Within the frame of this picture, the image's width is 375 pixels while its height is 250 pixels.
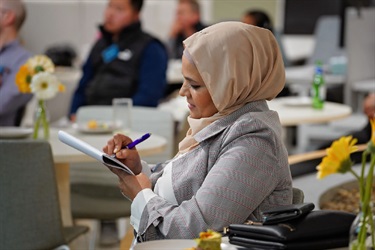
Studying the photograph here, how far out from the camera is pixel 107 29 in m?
6.30

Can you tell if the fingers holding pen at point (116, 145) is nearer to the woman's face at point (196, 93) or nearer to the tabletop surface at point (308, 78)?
the woman's face at point (196, 93)

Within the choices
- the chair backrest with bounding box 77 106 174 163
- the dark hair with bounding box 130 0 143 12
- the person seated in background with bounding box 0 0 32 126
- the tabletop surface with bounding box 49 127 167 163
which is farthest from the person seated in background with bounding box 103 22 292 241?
the dark hair with bounding box 130 0 143 12

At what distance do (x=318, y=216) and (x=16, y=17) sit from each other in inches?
150

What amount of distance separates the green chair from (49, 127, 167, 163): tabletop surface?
22.2 inches

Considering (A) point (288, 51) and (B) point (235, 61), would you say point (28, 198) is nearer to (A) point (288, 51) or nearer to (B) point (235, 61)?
(B) point (235, 61)

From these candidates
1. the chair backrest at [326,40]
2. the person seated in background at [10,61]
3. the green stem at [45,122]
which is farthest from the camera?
the chair backrest at [326,40]

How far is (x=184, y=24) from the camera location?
962 cm

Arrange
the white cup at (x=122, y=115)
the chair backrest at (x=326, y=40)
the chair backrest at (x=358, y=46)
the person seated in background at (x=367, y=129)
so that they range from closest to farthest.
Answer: the white cup at (x=122, y=115)
the person seated in background at (x=367, y=129)
the chair backrest at (x=358, y=46)
the chair backrest at (x=326, y=40)

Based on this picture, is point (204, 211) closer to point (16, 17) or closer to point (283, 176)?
point (283, 176)

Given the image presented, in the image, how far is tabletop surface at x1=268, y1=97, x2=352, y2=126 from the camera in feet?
19.4

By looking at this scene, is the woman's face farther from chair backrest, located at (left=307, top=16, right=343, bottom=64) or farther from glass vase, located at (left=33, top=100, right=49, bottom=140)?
chair backrest, located at (left=307, top=16, right=343, bottom=64)

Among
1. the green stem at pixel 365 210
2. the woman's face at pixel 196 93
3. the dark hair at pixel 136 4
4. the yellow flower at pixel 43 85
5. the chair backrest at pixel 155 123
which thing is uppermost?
the woman's face at pixel 196 93

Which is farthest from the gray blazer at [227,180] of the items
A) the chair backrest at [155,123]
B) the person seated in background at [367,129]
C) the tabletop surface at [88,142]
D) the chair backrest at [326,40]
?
the chair backrest at [326,40]

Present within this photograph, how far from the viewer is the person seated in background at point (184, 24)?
9570 millimetres
